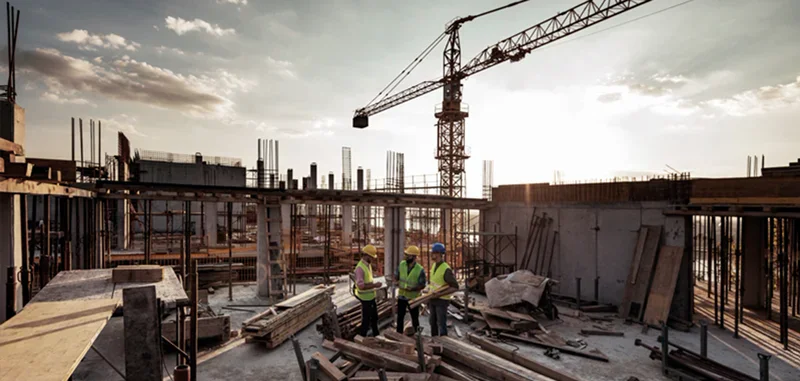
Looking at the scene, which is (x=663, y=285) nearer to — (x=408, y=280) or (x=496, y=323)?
(x=496, y=323)

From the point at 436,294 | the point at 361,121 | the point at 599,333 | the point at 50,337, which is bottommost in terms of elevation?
the point at 599,333

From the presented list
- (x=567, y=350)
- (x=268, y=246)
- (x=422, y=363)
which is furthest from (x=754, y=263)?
(x=268, y=246)

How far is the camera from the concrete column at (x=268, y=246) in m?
13.0

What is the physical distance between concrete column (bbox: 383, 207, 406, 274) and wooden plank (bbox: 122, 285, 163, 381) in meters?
11.5

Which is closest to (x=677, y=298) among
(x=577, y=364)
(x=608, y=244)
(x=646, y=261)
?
(x=646, y=261)

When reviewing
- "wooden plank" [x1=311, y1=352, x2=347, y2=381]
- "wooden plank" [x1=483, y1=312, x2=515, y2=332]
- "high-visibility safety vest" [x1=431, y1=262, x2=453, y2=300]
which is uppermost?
"high-visibility safety vest" [x1=431, y1=262, x2=453, y2=300]

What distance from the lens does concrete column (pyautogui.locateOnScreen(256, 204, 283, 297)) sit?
13.0 meters

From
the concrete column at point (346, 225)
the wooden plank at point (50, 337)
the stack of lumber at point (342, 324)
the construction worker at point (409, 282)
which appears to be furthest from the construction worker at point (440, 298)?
the concrete column at point (346, 225)

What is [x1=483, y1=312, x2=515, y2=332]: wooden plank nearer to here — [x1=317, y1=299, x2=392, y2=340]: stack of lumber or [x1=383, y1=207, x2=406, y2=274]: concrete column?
[x1=317, y1=299, x2=392, y2=340]: stack of lumber

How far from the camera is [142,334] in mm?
4312

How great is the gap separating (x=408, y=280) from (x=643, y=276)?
8082 millimetres

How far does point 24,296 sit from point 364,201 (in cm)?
933

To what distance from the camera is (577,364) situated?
26.6ft

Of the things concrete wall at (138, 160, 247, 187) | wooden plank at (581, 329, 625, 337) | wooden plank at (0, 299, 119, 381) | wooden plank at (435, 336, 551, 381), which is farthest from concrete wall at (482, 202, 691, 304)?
concrete wall at (138, 160, 247, 187)
